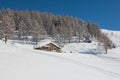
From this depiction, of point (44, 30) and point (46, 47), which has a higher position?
point (44, 30)

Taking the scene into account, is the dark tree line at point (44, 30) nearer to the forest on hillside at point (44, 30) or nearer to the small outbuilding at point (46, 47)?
the forest on hillside at point (44, 30)

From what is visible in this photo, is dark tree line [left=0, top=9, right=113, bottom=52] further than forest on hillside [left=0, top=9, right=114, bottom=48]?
No

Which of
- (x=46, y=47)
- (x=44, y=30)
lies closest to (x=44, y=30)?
(x=44, y=30)

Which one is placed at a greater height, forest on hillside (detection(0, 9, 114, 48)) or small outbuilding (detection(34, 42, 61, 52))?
forest on hillside (detection(0, 9, 114, 48))

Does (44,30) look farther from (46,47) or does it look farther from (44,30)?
(46,47)

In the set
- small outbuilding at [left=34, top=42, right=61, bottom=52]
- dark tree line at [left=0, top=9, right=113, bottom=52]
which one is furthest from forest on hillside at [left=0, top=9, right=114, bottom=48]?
small outbuilding at [left=34, top=42, right=61, bottom=52]

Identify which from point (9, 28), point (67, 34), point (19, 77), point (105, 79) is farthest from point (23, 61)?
point (67, 34)

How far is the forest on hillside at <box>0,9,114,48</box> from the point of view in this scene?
78125 mm

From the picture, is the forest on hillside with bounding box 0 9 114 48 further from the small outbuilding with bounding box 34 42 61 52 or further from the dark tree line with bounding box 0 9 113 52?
the small outbuilding with bounding box 34 42 61 52

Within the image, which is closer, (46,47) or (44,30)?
(46,47)

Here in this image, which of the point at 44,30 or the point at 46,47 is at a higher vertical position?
the point at 44,30

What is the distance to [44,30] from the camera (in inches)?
4053

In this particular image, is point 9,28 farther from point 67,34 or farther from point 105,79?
point 105,79

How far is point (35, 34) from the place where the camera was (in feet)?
288
